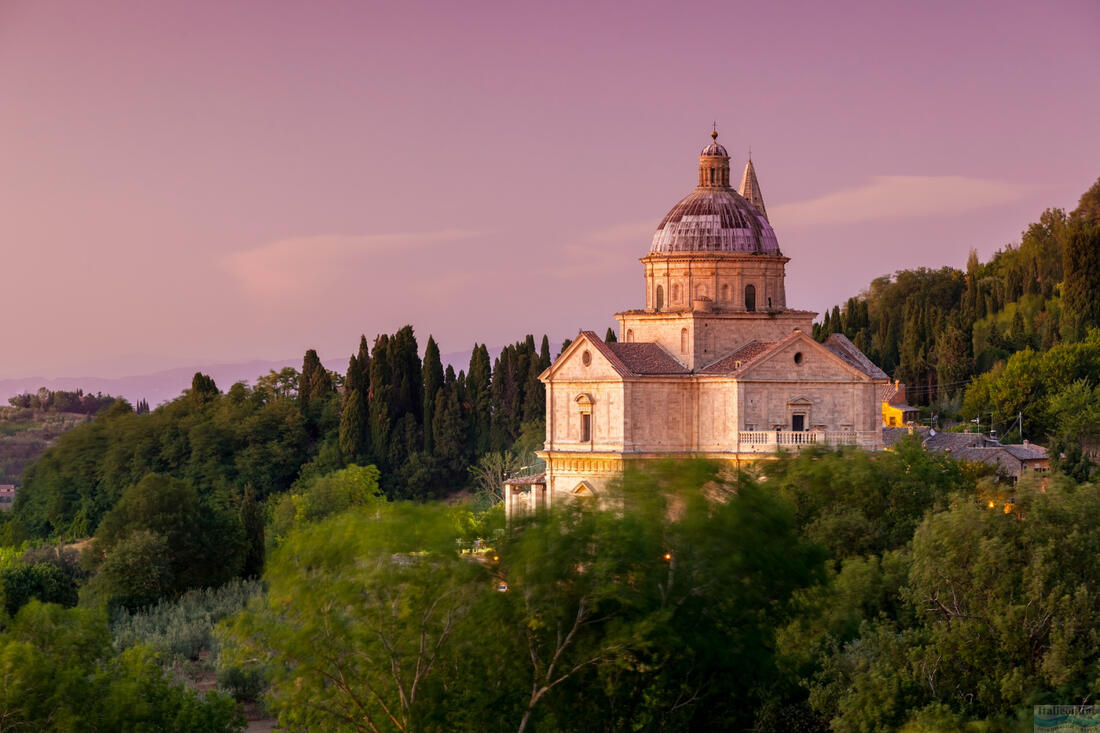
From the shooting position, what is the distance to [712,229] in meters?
41.4

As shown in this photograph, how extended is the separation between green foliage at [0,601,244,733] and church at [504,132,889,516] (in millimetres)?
15160

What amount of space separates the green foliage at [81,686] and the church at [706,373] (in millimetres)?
15160

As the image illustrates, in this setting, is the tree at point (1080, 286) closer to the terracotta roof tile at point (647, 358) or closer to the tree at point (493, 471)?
the tree at point (493, 471)

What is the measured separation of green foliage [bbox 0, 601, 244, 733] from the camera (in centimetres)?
2148

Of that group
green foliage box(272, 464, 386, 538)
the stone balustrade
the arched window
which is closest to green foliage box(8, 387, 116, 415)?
green foliage box(272, 464, 386, 538)

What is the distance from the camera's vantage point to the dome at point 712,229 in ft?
136

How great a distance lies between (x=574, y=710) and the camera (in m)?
20.5

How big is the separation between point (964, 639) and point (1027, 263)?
64.1m

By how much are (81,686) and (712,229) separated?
23039 mm

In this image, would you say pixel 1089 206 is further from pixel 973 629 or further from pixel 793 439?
pixel 973 629

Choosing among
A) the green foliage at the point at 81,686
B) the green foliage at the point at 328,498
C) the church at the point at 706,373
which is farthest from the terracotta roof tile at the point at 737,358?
the green foliage at the point at 81,686

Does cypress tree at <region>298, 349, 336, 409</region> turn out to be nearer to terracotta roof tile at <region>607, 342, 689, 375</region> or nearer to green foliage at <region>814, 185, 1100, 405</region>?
green foliage at <region>814, 185, 1100, 405</region>

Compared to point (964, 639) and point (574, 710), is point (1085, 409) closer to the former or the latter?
point (964, 639)

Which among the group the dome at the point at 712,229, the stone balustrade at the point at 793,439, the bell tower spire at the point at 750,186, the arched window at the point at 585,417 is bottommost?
the stone balustrade at the point at 793,439
